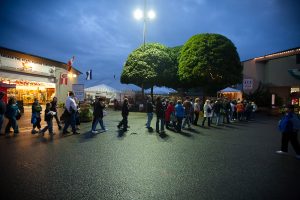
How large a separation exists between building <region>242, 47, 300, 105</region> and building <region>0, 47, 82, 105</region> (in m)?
25.2

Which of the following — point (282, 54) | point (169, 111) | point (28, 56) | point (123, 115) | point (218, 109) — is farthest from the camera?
point (282, 54)

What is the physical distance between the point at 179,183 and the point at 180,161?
188 centimetres

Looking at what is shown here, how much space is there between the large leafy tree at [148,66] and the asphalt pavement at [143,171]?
86.8 ft

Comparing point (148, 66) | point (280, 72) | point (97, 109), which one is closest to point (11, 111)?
point (97, 109)

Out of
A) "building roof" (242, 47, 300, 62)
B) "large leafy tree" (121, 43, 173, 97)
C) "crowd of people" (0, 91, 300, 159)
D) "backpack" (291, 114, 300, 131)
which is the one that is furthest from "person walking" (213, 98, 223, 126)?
"building roof" (242, 47, 300, 62)

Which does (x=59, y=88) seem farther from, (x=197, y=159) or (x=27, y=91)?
(x=197, y=159)

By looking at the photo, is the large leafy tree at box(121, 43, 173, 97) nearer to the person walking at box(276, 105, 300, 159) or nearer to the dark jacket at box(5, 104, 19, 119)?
the dark jacket at box(5, 104, 19, 119)

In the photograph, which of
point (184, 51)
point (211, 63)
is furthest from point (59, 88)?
point (211, 63)

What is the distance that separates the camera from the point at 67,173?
227 inches

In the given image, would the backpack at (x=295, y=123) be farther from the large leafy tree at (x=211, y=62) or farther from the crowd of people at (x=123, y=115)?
the large leafy tree at (x=211, y=62)

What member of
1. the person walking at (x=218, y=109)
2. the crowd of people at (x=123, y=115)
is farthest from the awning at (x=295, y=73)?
the person walking at (x=218, y=109)

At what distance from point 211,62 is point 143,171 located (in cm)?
2699

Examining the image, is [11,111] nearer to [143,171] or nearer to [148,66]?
[143,171]

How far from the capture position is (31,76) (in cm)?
2998
